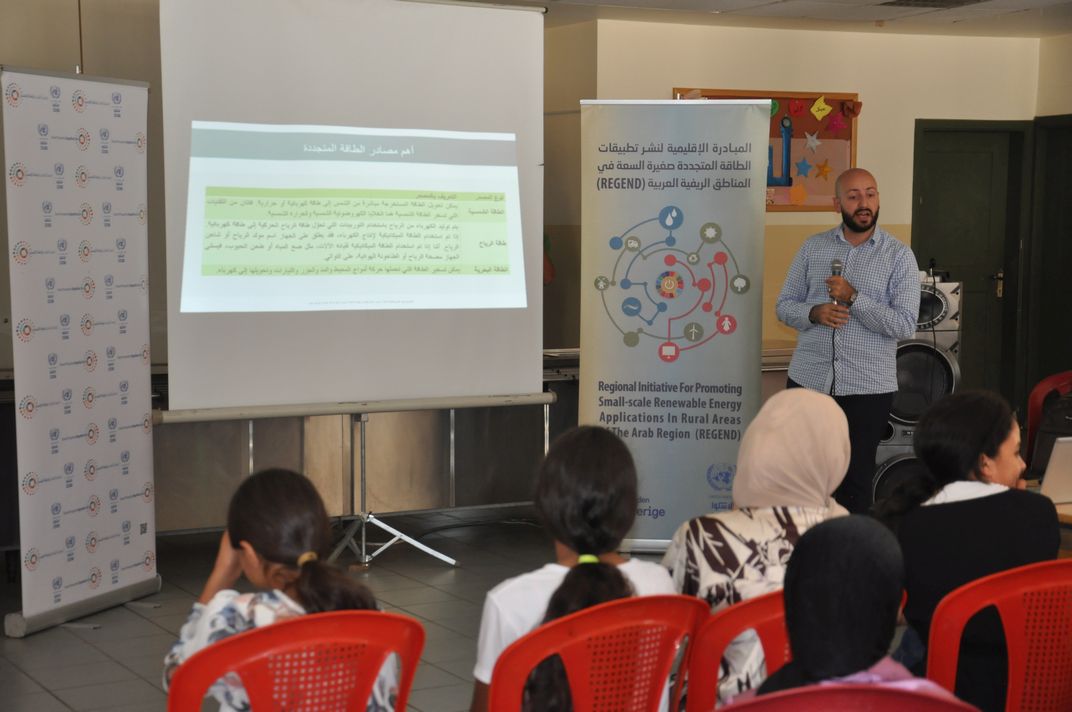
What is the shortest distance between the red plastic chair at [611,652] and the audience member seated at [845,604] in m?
0.50

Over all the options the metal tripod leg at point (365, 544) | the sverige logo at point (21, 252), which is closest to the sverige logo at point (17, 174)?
the sverige logo at point (21, 252)

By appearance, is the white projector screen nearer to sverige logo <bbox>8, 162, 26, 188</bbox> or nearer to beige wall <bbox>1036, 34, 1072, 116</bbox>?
sverige logo <bbox>8, 162, 26, 188</bbox>

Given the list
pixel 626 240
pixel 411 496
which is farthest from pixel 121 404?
pixel 626 240

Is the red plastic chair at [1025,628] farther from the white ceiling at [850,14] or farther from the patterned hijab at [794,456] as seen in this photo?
the white ceiling at [850,14]

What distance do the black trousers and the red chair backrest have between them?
2.69m

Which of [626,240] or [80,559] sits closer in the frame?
[80,559]

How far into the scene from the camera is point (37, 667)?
159 inches

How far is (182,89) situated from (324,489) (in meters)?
1.89

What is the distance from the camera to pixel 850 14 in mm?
7484

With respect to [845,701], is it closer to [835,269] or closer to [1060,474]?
[1060,474]

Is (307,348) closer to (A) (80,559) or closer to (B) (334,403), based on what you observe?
(B) (334,403)

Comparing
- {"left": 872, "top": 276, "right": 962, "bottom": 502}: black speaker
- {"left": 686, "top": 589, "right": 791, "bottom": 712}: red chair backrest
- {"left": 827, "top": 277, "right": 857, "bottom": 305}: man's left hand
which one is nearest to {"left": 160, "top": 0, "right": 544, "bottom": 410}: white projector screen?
{"left": 827, "top": 277, "right": 857, "bottom": 305}: man's left hand

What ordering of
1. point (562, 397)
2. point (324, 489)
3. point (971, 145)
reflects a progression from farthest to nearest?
point (971, 145) < point (562, 397) < point (324, 489)

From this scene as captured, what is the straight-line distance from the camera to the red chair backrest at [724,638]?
2.06m
